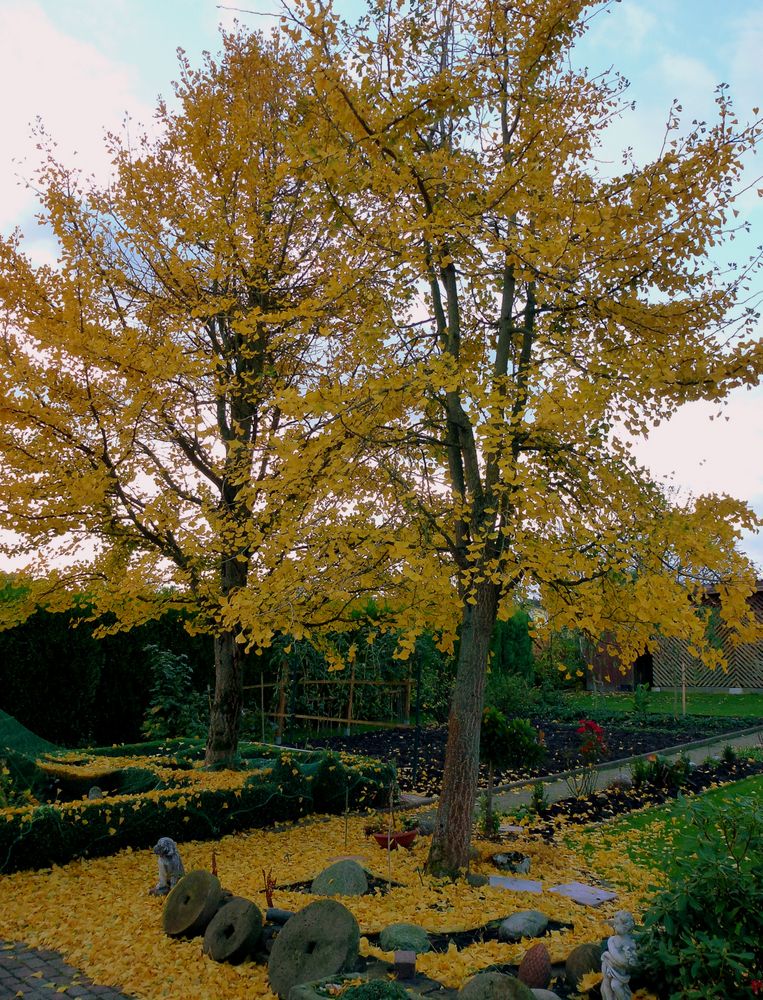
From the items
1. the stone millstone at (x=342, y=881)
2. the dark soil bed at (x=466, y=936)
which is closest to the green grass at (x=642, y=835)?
the dark soil bed at (x=466, y=936)

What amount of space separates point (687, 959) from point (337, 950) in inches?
64.2

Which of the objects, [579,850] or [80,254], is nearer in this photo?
[579,850]

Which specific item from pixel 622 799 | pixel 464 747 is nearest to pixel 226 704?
pixel 464 747

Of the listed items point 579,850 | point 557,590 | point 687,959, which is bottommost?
point 579,850

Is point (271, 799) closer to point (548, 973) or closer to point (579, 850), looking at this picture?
point (579, 850)

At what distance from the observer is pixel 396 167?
5.73 meters

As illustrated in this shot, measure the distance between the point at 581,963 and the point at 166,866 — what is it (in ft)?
→ 9.87

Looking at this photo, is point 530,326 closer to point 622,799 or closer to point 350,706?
point 622,799

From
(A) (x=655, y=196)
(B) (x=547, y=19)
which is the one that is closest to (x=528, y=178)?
(A) (x=655, y=196)

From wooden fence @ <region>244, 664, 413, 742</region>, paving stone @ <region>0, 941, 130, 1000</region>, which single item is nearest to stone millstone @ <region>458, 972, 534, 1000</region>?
paving stone @ <region>0, 941, 130, 1000</region>

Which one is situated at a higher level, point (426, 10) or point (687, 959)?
point (426, 10)

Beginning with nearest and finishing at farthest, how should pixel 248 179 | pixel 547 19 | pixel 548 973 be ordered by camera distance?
pixel 548 973 → pixel 547 19 → pixel 248 179

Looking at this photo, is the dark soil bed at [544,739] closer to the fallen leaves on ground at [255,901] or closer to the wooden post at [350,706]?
the wooden post at [350,706]

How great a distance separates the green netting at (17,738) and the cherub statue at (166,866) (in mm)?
3266
